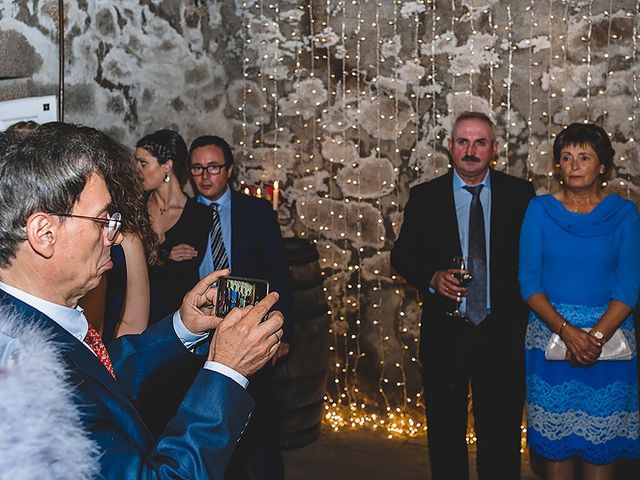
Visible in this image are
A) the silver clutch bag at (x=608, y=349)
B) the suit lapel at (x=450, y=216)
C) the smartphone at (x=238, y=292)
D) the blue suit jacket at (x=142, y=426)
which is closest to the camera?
the blue suit jacket at (x=142, y=426)

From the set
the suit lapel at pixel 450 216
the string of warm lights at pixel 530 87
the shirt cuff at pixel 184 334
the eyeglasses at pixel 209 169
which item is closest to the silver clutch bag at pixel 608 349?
the suit lapel at pixel 450 216

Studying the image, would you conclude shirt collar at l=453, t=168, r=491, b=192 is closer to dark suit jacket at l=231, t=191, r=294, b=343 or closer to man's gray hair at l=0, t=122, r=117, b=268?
dark suit jacket at l=231, t=191, r=294, b=343

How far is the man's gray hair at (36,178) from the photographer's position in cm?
141

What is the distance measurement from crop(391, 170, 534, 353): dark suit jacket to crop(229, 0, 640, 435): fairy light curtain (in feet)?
2.67

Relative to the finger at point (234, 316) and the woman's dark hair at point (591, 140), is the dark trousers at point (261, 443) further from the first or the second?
the finger at point (234, 316)

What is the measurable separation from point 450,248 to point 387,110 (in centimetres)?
134

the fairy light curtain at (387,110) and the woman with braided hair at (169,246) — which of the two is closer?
the woman with braided hair at (169,246)

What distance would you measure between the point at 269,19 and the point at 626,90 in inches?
84.1

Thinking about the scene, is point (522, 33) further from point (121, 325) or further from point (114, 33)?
point (121, 325)

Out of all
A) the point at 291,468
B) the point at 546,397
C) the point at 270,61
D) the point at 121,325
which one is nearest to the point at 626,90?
the point at 546,397

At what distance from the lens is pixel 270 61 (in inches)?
190

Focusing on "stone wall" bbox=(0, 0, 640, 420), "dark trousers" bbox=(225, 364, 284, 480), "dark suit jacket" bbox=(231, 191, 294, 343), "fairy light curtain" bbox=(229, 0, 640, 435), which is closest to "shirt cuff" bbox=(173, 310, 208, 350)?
"dark trousers" bbox=(225, 364, 284, 480)

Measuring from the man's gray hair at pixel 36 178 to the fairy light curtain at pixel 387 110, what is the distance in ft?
10.4

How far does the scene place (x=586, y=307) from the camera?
324 centimetres
